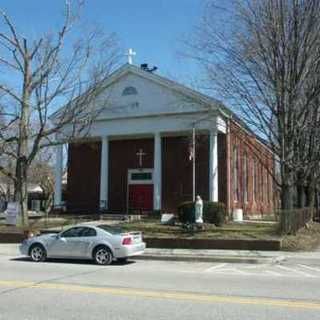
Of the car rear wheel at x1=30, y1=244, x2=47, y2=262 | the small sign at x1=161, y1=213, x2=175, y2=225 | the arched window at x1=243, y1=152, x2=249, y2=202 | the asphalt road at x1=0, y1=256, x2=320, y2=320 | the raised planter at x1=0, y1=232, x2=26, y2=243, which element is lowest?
the asphalt road at x1=0, y1=256, x2=320, y2=320

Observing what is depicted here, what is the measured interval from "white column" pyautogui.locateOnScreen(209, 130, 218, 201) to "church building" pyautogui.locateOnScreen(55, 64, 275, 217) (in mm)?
43

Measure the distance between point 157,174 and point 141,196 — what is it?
3.32 metres

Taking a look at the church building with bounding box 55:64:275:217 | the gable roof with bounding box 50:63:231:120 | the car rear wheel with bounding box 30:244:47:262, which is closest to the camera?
the car rear wheel with bounding box 30:244:47:262

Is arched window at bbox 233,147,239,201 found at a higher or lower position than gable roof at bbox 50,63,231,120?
lower

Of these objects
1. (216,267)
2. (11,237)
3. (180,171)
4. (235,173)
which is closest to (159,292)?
(216,267)

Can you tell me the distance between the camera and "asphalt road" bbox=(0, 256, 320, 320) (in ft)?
31.8

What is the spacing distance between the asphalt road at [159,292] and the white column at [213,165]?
1868 cm

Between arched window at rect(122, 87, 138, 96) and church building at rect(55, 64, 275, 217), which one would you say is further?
arched window at rect(122, 87, 138, 96)

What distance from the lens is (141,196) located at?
4138 cm

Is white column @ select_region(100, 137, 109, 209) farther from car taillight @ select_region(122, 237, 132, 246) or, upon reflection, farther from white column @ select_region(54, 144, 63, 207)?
car taillight @ select_region(122, 237, 132, 246)

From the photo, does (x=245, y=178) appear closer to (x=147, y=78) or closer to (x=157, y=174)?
(x=157, y=174)

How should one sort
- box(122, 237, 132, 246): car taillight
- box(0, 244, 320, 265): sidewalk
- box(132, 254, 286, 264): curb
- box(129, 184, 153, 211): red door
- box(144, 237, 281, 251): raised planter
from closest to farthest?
box(122, 237, 132, 246): car taillight
box(132, 254, 286, 264): curb
box(0, 244, 320, 265): sidewalk
box(144, 237, 281, 251): raised planter
box(129, 184, 153, 211): red door

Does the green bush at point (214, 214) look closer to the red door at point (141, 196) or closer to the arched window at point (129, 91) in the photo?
the red door at point (141, 196)

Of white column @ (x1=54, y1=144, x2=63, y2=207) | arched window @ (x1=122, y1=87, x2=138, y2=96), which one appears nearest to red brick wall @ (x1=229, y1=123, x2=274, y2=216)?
arched window @ (x1=122, y1=87, x2=138, y2=96)
